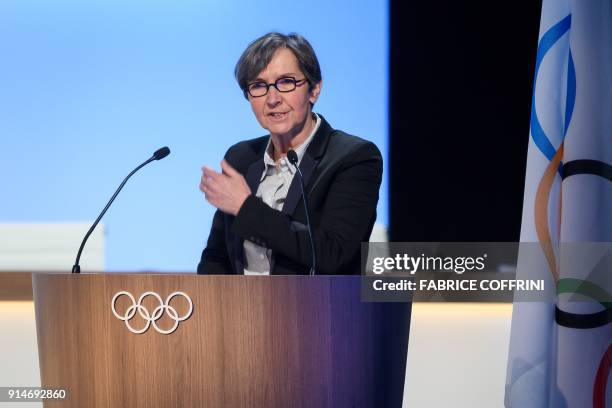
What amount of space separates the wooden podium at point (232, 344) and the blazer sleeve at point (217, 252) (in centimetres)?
78

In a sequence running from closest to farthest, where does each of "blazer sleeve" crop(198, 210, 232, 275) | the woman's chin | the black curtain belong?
"blazer sleeve" crop(198, 210, 232, 275), the woman's chin, the black curtain

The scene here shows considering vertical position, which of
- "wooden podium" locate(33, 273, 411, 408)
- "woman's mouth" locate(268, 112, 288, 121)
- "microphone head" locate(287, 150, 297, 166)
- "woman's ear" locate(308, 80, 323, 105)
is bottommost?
"wooden podium" locate(33, 273, 411, 408)

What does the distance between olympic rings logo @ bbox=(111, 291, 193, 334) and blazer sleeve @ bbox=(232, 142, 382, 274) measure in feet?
1.55

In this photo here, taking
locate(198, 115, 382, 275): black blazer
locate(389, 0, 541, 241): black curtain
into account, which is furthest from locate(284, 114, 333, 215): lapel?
locate(389, 0, 541, 241): black curtain

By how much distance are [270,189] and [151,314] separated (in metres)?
0.86

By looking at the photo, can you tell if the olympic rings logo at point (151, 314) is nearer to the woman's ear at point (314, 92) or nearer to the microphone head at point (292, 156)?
the microphone head at point (292, 156)

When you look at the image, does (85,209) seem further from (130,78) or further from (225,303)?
(225,303)

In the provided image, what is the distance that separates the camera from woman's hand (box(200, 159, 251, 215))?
6.58ft

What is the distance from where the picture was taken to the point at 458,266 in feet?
11.0

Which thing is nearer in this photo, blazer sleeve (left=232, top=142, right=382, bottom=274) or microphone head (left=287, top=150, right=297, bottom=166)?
microphone head (left=287, top=150, right=297, bottom=166)

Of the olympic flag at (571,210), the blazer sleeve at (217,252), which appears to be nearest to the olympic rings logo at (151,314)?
the blazer sleeve at (217,252)

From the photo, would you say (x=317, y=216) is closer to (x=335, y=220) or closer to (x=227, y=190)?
(x=335, y=220)

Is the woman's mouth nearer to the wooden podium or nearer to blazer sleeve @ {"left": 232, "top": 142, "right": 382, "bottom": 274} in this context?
blazer sleeve @ {"left": 232, "top": 142, "right": 382, "bottom": 274}

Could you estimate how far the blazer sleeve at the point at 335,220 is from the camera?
197cm
